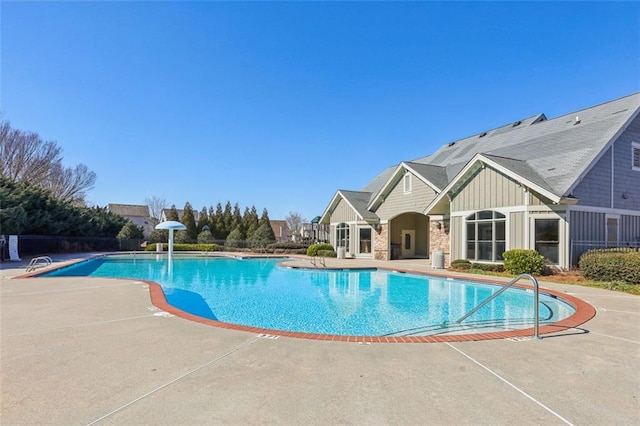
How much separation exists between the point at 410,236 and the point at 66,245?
87.2ft

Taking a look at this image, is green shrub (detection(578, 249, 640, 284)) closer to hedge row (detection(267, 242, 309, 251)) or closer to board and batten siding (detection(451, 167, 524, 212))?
→ board and batten siding (detection(451, 167, 524, 212))

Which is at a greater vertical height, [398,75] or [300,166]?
[398,75]

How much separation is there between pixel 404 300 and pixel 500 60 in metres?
12.2

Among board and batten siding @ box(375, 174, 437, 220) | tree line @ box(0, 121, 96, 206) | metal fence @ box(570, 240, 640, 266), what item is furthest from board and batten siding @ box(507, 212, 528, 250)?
tree line @ box(0, 121, 96, 206)

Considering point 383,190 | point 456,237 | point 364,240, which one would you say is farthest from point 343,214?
point 456,237

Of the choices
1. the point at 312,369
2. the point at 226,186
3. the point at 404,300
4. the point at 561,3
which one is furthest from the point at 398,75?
the point at 226,186

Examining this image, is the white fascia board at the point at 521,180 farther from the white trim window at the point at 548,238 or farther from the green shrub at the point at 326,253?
the green shrub at the point at 326,253

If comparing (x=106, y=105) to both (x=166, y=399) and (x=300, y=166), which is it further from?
(x=166, y=399)

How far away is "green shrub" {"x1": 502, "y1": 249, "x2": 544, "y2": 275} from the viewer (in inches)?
542

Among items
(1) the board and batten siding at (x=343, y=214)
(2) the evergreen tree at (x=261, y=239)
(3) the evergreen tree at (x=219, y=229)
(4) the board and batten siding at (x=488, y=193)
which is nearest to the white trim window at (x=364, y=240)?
(1) the board and batten siding at (x=343, y=214)

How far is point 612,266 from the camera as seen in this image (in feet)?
39.2

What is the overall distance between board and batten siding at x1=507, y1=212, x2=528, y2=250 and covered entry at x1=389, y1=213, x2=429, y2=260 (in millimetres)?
10095

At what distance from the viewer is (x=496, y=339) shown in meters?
5.32

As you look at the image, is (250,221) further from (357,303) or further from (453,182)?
(357,303)
